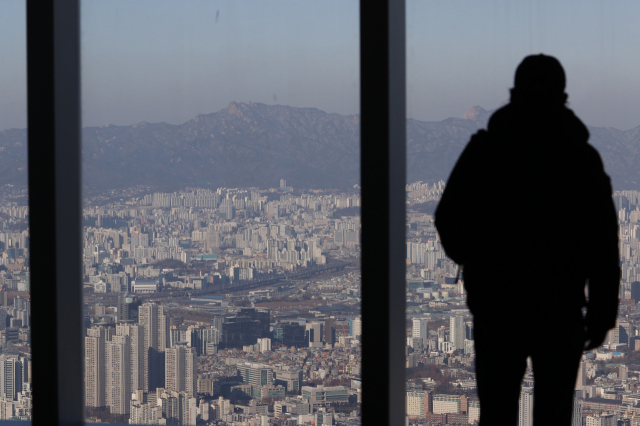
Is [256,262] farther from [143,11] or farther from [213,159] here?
[143,11]

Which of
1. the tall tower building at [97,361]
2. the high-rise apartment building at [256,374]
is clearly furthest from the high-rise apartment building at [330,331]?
the tall tower building at [97,361]

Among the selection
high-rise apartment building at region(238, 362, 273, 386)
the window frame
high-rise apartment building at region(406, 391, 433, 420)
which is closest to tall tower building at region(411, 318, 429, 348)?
high-rise apartment building at region(406, 391, 433, 420)

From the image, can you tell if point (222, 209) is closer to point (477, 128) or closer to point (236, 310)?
point (236, 310)

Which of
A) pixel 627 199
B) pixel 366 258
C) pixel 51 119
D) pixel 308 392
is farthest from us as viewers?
pixel 308 392

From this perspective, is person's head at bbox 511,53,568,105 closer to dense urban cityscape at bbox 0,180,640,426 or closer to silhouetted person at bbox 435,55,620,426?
silhouetted person at bbox 435,55,620,426

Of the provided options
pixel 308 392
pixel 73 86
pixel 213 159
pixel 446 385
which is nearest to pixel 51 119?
pixel 73 86

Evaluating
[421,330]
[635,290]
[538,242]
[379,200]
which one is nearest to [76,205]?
[379,200]

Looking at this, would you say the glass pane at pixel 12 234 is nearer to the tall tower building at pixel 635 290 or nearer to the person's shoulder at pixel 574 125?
the person's shoulder at pixel 574 125
